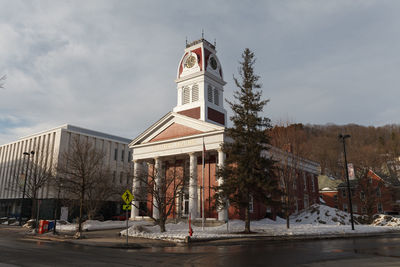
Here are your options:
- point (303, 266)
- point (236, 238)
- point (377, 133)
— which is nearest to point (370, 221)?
point (236, 238)

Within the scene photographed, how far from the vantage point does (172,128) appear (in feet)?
127

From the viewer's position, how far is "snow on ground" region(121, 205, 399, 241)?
22.5m

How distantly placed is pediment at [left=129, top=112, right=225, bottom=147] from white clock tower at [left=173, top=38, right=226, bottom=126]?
395cm

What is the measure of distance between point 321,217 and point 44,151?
47.5 metres

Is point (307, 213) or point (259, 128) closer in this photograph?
point (259, 128)

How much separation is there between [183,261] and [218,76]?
120 feet

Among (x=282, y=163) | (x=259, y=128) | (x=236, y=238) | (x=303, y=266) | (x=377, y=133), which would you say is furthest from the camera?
(x=377, y=133)

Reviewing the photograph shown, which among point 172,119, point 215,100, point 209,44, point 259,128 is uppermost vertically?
point 209,44

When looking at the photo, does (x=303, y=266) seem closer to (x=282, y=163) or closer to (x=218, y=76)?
(x=282, y=163)

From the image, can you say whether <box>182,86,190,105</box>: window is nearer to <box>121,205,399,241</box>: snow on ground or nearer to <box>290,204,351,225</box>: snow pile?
<box>121,205,399,241</box>: snow on ground

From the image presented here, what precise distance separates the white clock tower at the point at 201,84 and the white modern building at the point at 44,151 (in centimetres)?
2007

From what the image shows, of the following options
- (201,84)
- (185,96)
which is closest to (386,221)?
(201,84)

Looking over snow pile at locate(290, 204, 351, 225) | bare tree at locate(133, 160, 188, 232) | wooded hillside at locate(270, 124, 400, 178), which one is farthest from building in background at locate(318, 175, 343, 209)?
bare tree at locate(133, 160, 188, 232)

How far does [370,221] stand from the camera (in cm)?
4153
